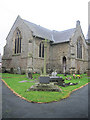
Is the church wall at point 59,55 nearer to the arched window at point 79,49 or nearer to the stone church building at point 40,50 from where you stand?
the stone church building at point 40,50

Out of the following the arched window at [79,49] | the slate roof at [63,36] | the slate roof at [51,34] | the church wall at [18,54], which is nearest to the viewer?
the church wall at [18,54]

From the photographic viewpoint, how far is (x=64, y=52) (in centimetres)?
2867

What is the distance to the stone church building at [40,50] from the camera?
87.5ft

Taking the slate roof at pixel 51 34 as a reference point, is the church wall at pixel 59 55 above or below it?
below

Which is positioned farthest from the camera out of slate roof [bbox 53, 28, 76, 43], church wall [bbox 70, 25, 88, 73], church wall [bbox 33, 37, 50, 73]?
slate roof [bbox 53, 28, 76, 43]

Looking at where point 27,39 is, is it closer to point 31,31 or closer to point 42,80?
point 31,31

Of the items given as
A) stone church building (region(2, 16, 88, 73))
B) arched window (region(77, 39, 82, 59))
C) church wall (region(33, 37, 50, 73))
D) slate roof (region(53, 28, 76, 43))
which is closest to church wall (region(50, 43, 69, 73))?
stone church building (region(2, 16, 88, 73))

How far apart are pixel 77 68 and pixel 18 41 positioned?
53.5 ft

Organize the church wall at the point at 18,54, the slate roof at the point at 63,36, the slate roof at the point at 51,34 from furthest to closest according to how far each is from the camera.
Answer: the slate roof at the point at 63,36 → the slate roof at the point at 51,34 → the church wall at the point at 18,54

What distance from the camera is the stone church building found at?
87.5 feet

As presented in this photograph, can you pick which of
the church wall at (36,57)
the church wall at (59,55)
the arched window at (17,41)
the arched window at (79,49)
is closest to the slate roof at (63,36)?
the church wall at (59,55)

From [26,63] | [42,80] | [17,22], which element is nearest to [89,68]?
[26,63]

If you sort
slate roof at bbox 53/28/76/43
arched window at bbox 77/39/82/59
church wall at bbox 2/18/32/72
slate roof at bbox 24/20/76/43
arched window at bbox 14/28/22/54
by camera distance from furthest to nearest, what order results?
arched window at bbox 77/39/82/59 < slate roof at bbox 53/28/76/43 < arched window at bbox 14/28/22/54 < slate roof at bbox 24/20/76/43 < church wall at bbox 2/18/32/72

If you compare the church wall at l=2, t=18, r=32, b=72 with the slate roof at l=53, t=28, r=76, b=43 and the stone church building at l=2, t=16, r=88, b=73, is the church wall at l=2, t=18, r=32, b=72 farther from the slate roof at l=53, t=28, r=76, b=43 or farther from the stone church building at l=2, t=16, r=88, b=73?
the slate roof at l=53, t=28, r=76, b=43
